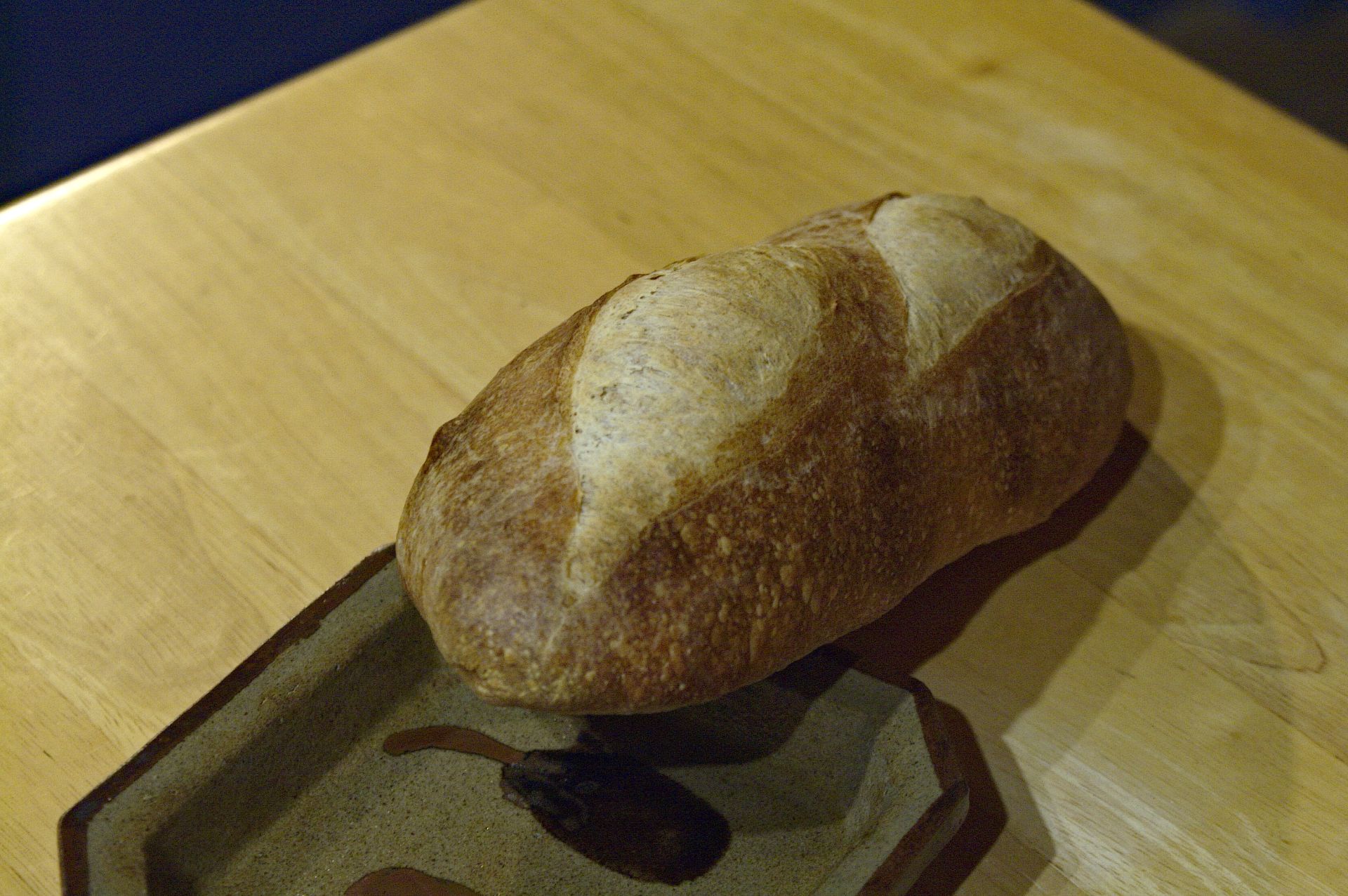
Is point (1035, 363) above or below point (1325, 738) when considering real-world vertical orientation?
above

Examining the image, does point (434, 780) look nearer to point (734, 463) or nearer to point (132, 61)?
point (734, 463)

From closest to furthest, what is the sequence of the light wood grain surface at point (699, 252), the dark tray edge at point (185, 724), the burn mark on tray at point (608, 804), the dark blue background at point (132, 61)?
the dark tray edge at point (185, 724), the burn mark on tray at point (608, 804), the light wood grain surface at point (699, 252), the dark blue background at point (132, 61)

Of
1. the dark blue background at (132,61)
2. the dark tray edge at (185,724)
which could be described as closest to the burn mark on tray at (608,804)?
the dark tray edge at (185,724)

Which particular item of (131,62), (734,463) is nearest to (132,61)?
(131,62)

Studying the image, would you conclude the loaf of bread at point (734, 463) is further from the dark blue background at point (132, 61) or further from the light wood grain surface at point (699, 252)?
the dark blue background at point (132, 61)

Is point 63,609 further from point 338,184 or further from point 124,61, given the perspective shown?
point 124,61

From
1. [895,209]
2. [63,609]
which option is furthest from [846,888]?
[63,609]

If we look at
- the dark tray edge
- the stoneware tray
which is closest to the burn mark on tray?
the stoneware tray
